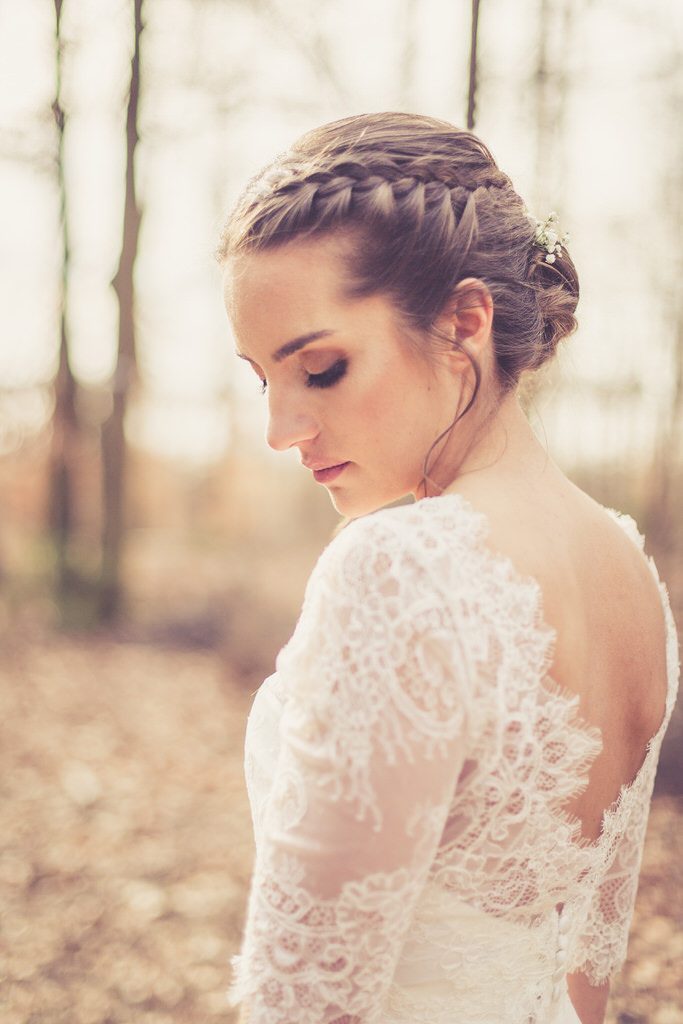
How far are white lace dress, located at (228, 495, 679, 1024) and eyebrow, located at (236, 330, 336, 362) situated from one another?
1.01 feet

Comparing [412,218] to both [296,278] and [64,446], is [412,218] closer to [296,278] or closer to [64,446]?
[296,278]

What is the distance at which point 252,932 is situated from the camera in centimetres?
117

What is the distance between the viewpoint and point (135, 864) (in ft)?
15.0

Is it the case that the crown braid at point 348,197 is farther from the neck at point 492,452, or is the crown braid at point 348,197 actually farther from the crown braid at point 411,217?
the neck at point 492,452

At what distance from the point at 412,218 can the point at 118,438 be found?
8709 millimetres

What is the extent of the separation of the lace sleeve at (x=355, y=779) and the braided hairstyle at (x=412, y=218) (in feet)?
1.41

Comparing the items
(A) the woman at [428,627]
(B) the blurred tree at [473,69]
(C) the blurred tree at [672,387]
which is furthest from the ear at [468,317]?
(C) the blurred tree at [672,387]

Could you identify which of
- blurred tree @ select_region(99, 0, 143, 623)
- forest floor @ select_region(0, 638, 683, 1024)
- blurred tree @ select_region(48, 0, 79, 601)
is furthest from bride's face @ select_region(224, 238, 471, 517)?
blurred tree @ select_region(48, 0, 79, 601)

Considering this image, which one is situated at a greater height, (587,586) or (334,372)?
(334,372)

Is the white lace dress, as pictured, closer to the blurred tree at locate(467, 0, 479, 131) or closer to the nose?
the nose

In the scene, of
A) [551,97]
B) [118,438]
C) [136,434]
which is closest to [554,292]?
[551,97]

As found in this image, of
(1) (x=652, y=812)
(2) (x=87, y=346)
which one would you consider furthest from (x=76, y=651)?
(1) (x=652, y=812)

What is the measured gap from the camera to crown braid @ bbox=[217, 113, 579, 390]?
129 cm

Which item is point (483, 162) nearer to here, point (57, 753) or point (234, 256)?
point (234, 256)
